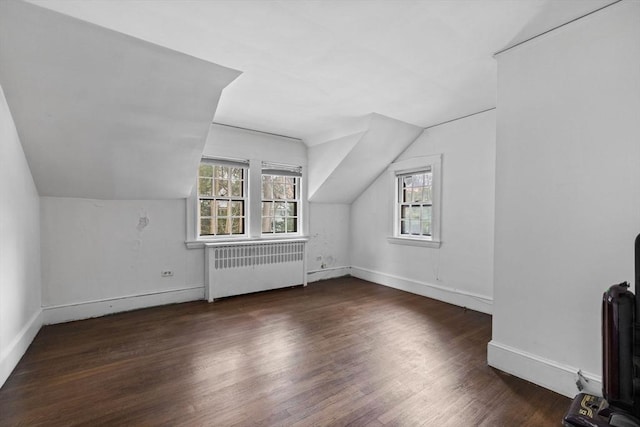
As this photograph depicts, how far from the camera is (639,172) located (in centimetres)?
178

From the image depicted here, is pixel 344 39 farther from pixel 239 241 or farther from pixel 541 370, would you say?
pixel 239 241

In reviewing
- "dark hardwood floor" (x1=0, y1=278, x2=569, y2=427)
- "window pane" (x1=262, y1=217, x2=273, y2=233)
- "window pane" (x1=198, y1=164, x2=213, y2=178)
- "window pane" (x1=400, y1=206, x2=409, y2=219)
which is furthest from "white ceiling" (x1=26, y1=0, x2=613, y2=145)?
"dark hardwood floor" (x1=0, y1=278, x2=569, y2=427)

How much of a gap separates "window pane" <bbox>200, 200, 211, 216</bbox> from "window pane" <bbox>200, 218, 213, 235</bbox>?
0.09 metres

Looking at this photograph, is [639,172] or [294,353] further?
[294,353]

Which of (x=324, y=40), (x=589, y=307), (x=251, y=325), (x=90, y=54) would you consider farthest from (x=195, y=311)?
(x=589, y=307)

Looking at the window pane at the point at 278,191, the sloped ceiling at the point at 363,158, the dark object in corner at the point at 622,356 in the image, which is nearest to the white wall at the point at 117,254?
the window pane at the point at 278,191

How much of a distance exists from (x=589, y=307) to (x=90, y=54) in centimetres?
400

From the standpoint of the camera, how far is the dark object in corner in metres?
1.46

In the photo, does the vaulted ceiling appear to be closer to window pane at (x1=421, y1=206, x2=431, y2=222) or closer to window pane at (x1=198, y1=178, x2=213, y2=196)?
window pane at (x1=198, y1=178, x2=213, y2=196)

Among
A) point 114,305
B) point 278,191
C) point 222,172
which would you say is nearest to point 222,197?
point 222,172

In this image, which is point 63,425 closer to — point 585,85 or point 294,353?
point 294,353

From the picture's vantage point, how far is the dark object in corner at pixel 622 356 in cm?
146

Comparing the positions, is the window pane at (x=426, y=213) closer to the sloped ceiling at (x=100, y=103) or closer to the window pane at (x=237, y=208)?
the window pane at (x=237, y=208)

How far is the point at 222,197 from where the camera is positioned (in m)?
4.41
